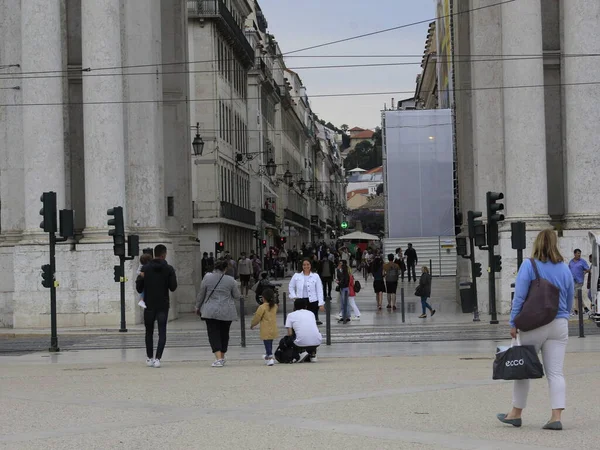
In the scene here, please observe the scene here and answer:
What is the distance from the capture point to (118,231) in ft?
105

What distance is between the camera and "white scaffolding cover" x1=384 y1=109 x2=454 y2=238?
214 ft

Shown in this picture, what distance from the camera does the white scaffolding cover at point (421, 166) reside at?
65312mm

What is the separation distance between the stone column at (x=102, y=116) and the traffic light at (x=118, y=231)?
2282mm

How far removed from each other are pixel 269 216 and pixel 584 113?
6504 cm

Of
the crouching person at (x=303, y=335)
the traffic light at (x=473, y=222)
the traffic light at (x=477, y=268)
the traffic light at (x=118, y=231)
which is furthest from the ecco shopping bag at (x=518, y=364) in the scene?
the traffic light at (x=477, y=268)

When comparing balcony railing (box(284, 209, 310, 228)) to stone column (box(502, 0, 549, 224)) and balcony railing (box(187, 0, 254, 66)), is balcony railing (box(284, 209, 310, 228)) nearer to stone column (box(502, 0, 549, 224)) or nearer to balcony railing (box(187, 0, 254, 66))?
balcony railing (box(187, 0, 254, 66))

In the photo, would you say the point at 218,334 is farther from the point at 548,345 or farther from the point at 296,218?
the point at 296,218

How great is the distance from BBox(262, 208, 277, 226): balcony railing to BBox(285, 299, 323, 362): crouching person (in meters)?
74.6

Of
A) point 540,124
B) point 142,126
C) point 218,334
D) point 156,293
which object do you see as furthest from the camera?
point 142,126

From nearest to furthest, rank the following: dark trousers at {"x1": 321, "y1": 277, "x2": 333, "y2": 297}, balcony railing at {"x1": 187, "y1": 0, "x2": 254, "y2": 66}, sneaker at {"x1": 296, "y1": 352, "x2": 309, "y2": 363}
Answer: sneaker at {"x1": 296, "y1": 352, "x2": 309, "y2": 363}
dark trousers at {"x1": 321, "y1": 277, "x2": 333, "y2": 297}
balcony railing at {"x1": 187, "y1": 0, "x2": 254, "y2": 66}

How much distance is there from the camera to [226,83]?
260 feet

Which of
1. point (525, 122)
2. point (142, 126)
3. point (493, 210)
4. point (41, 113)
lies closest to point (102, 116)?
point (41, 113)

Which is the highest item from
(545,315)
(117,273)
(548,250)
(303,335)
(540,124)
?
(540,124)

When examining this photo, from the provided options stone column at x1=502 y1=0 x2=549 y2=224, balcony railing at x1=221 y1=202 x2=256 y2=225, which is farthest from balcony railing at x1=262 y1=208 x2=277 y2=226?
stone column at x1=502 y1=0 x2=549 y2=224
